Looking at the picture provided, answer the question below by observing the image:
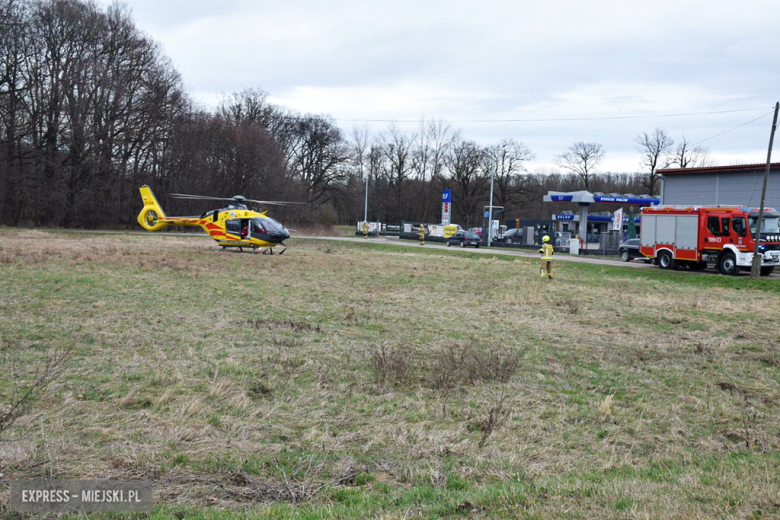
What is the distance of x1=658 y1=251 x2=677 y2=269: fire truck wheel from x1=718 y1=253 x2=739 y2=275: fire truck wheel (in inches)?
97.2

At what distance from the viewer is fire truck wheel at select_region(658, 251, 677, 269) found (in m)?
29.7

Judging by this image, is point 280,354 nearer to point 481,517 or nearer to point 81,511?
point 81,511

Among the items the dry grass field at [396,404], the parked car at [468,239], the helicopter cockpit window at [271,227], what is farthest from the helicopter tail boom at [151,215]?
the parked car at [468,239]

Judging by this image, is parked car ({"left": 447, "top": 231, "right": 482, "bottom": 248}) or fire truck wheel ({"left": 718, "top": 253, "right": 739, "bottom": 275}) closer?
fire truck wheel ({"left": 718, "top": 253, "right": 739, "bottom": 275})

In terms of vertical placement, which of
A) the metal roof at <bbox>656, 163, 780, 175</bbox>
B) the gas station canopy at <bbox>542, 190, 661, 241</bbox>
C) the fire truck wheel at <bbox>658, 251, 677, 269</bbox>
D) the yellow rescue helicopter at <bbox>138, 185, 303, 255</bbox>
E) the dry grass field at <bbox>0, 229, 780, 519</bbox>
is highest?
the metal roof at <bbox>656, 163, 780, 175</bbox>

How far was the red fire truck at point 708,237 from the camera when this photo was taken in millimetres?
26125

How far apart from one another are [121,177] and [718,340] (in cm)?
5802

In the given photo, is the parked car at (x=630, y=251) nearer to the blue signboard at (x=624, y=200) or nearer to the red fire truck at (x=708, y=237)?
the red fire truck at (x=708, y=237)

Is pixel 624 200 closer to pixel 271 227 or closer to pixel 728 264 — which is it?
pixel 728 264

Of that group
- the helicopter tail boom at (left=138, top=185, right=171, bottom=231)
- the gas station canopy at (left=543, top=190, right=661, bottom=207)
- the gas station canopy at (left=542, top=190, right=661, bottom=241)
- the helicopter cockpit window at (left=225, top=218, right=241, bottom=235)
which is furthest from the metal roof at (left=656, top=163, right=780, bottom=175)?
the helicopter tail boom at (left=138, top=185, right=171, bottom=231)

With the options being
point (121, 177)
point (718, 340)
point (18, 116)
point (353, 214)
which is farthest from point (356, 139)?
point (718, 340)

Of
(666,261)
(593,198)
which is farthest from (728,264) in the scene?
(593,198)

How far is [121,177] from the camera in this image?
59656 mm

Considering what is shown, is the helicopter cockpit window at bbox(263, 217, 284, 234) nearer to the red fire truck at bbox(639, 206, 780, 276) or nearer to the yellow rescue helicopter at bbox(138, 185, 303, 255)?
the yellow rescue helicopter at bbox(138, 185, 303, 255)
